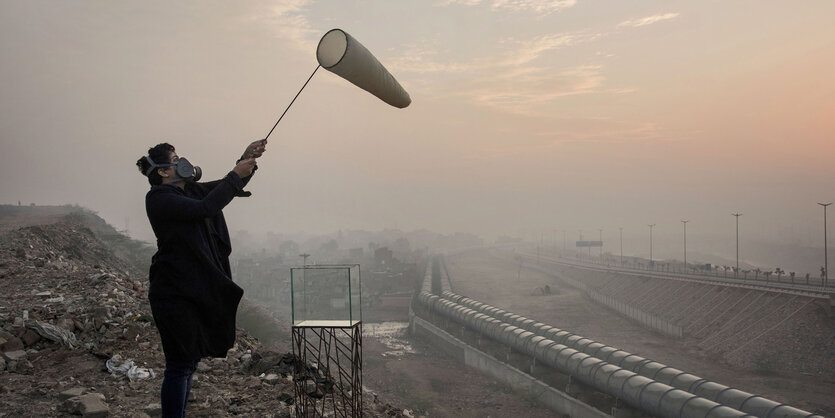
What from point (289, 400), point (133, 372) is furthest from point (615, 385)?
point (133, 372)

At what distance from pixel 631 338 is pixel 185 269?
3107 cm

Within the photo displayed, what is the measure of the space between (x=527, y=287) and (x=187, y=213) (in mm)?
58000

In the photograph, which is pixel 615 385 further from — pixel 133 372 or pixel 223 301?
pixel 223 301

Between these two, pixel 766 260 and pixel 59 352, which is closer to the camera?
pixel 59 352

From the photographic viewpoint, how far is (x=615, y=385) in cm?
1512

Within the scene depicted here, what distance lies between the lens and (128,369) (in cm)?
624

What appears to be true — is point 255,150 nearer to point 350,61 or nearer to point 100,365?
point 350,61

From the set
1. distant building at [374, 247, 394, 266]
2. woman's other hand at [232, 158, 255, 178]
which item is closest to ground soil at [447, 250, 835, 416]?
distant building at [374, 247, 394, 266]

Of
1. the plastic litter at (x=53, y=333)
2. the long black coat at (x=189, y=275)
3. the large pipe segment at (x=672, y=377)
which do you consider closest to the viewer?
the long black coat at (x=189, y=275)

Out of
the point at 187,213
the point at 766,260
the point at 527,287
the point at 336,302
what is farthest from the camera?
the point at 766,260

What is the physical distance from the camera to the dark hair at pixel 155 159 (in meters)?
3.38

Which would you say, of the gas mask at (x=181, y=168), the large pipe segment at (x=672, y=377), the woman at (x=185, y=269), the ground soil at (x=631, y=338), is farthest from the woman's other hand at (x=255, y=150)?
the ground soil at (x=631, y=338)

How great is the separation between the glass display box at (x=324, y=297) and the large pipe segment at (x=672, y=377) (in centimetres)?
1099

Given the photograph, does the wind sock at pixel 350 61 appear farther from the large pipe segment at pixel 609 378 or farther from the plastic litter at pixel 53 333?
the large pipe segment at pixel 609 378
